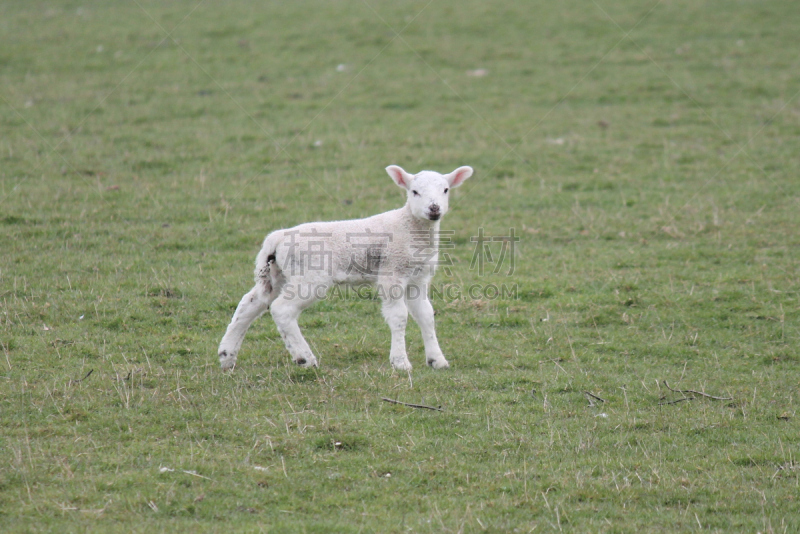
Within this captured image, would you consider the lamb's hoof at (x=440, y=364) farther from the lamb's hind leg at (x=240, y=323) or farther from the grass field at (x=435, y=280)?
the lamb's hind leg at (x=240, y=323)

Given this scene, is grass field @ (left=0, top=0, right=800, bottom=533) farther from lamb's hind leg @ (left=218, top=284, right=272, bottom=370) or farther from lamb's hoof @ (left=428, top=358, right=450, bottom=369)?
lamb's hind leg @ (left=218, top=284, right=272, bottom=370)

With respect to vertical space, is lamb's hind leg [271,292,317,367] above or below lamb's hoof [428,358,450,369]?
above

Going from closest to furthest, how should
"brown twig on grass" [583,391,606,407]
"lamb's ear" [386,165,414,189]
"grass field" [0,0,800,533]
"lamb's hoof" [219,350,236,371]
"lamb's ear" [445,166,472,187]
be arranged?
1. "grass field" [0,0,800,533]
2. "brown twig on grass" [583,391,606,407]
3. "lamb's hoof" [219,350,236,371]
4. "lamb's ear" [386,165,414,189]
5. "lamb's ear" [445,166,472,187]

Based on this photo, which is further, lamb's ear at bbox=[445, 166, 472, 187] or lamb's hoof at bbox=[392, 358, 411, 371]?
lamb's ear at bbox=[445, 166, 472, 187]

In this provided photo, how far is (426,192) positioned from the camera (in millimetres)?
9172

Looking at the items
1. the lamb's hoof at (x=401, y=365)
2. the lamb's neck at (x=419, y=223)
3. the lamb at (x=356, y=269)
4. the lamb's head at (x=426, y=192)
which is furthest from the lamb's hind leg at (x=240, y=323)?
the lamb's head at (x=426, y=192)

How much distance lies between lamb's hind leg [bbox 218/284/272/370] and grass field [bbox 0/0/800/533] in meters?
0.21

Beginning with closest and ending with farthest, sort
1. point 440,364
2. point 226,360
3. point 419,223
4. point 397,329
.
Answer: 1. point 226,360
2. point 397,329
3. point 440,364
4. point 419,223

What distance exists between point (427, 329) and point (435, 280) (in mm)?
3171

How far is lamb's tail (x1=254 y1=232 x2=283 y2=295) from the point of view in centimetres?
898

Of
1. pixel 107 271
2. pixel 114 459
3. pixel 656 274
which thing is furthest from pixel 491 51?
pixel 114 459

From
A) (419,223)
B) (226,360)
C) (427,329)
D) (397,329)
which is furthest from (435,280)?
(226,360)

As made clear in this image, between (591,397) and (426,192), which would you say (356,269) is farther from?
(591,397)

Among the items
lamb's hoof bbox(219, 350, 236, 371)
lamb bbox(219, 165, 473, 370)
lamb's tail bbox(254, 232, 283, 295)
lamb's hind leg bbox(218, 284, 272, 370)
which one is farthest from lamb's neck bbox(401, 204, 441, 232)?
lamb's hoof bbox(219, 350, 236, 371)
